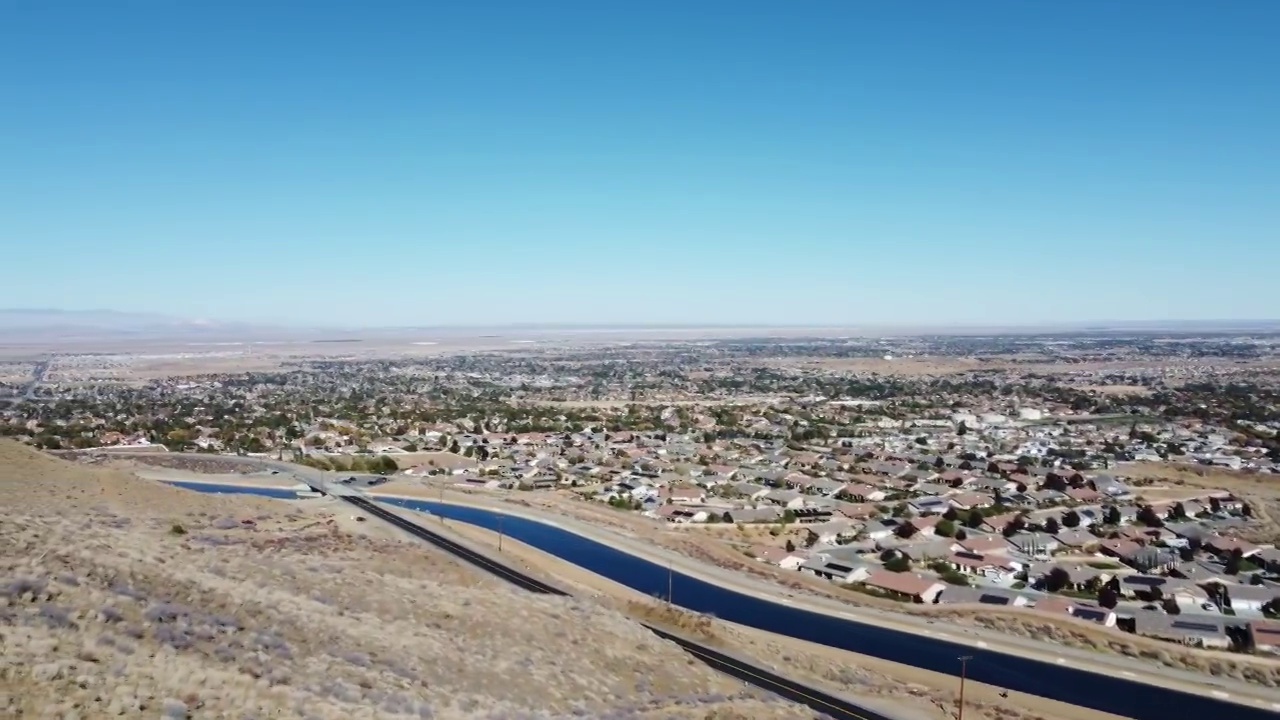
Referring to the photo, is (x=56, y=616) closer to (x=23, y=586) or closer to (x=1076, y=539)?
(x=23, y=586)

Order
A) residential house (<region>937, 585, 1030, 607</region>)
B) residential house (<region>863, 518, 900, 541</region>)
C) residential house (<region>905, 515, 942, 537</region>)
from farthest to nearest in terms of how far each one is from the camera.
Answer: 1. residential house (<region>905, 515, 942, 537</region>)
2. residential house (<region>863, 518, 900, 541</region>)
3. residential house (<region>937, 585, 1030, 607</region>)

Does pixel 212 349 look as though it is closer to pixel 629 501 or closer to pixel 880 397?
pixel 880 397

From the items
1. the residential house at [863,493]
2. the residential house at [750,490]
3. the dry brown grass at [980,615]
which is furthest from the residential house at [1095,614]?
the residential house at [750,490]

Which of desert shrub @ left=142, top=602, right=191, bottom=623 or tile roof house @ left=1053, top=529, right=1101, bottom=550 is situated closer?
desert shrub @ left=142, top=602, right=191, bottom=623

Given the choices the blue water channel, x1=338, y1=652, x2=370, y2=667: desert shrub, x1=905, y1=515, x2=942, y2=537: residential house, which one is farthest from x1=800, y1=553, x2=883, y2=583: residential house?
x1=338, y1=652, x2=370, y2=667: desert shrub

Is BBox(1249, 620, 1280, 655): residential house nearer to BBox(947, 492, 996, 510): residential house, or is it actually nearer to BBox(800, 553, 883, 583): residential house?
BBox(800, 553, 883, 583): residential house

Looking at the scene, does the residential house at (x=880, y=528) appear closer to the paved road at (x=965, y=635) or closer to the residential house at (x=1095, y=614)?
the paved road at (x=965, y=635)
